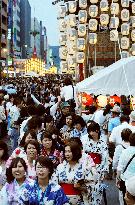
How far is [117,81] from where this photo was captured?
1073 centimetres

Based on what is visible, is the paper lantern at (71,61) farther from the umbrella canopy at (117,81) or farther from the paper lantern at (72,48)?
the umbrella canopy at (117,81)

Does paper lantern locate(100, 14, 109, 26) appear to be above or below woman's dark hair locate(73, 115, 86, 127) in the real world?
above

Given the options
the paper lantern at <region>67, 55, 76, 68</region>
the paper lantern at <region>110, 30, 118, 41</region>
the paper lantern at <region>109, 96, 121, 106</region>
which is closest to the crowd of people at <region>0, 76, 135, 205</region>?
the paper lantern at <region>109, 96, 121, 106</region>

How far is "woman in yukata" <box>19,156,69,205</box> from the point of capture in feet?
15.5

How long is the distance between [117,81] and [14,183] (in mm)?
5843

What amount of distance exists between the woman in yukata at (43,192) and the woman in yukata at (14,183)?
10.7 inches

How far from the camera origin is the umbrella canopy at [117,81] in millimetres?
10516

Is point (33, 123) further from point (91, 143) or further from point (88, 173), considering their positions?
point (88, 173)

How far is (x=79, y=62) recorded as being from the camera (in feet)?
107

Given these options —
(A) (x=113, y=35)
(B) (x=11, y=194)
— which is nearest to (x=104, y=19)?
(A) (x=113, y=35)

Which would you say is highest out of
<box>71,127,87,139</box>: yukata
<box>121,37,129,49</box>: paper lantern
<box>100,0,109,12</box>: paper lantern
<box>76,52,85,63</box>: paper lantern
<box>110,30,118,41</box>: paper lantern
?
<box>100,0,109,12</box>: paper lantern

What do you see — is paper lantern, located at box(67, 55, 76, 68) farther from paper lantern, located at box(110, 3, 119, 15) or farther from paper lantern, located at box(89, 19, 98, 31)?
paper lantern, located at box(110, 3, 119, 15)

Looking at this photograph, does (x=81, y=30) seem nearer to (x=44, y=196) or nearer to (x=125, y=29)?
(x=125, y=29)

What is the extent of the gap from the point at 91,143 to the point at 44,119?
6.62ft
